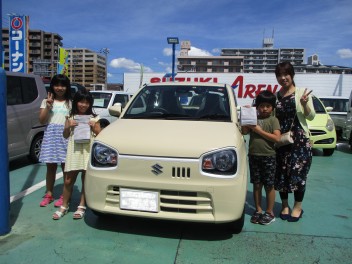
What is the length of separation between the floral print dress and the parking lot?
478 millimetres

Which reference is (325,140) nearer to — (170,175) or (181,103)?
(181,103)

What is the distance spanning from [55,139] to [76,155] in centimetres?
49

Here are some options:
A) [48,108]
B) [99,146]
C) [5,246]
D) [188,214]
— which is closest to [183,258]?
[188,214]

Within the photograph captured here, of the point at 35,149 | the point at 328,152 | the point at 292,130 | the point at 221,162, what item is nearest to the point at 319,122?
the point at 328,152

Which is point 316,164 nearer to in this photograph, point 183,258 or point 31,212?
point 183,258

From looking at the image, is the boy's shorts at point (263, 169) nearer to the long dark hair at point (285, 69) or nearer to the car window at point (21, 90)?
the long dark hair at point (285, 69)

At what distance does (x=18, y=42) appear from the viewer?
1346 centimetres

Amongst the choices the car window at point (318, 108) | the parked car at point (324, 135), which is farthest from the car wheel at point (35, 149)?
the car window at point (318, 108)

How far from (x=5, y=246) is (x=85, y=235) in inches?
27.3

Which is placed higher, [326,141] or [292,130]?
[292,130]

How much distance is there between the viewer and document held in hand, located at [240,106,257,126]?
11.1 feet

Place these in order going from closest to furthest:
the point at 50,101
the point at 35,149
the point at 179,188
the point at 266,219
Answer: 1. the point at 179,188
2. the point at 266,219
3. the point at 50,101
4. the point at 35,149

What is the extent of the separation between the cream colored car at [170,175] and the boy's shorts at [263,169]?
485mm

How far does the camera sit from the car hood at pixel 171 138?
2879 millimetres
